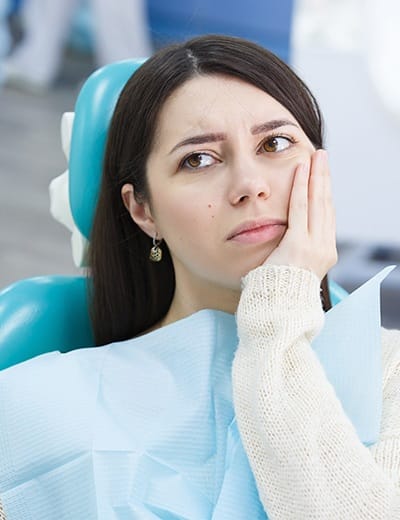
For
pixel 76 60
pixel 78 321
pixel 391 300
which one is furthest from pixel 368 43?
pixel 76 60

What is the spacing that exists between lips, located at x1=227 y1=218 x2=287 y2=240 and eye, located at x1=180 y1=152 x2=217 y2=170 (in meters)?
0.10

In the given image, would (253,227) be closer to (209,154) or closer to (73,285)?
(209,154)

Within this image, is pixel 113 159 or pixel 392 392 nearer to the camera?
pixel 392 392

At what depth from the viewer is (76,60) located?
189 inches

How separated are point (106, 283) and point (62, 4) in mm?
3065

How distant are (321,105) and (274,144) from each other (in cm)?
170

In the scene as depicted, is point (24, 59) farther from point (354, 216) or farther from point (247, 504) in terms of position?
point (247, 504)

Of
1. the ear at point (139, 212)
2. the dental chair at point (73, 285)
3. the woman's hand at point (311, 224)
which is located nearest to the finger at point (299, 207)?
the woman's hand at point (311, 224)

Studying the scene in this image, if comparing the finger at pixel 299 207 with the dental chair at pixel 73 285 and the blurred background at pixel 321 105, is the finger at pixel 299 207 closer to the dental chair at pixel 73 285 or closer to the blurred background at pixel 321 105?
the dental chair at pixel 73 285

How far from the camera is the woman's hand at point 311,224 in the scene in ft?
4.14

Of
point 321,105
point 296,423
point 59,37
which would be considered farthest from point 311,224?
point 59,37

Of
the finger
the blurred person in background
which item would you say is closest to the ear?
the finger

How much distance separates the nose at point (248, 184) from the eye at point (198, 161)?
4 cm

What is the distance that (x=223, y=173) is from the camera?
1308 mm
